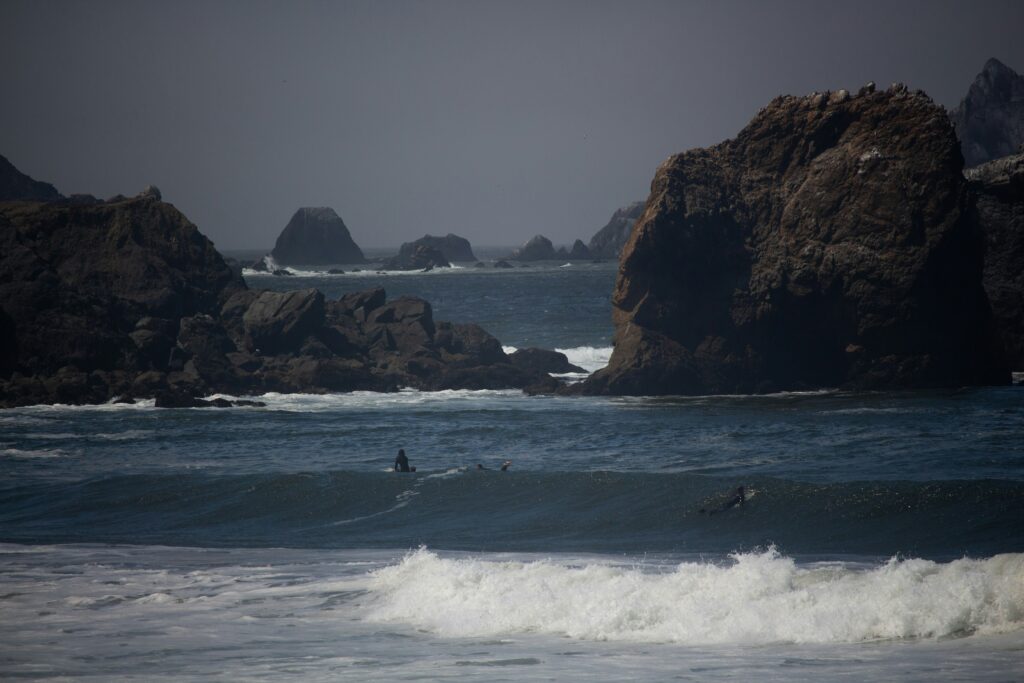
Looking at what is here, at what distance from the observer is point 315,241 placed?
17400 centimetres

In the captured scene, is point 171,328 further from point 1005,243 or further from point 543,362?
point 1005,243

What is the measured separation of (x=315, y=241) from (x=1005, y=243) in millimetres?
140077

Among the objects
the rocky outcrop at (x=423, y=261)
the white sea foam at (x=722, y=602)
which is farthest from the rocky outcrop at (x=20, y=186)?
the white sea foam at (x=722, y=602)

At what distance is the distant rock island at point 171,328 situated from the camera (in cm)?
4331

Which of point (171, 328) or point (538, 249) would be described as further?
point (538, 249)

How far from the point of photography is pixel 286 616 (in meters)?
16.0

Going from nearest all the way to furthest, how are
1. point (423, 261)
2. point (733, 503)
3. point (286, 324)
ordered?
point (733, 503) → point (286, 324) → point (423, 261)

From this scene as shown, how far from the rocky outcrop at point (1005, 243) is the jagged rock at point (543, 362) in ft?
55.6

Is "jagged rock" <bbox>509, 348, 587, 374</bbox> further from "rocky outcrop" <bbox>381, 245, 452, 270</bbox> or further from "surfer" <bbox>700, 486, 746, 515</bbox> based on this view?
"rocky outcrop" <bbox>381, 245, 452, 270</bbox>

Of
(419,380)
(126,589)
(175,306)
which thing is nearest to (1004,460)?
(126,589)

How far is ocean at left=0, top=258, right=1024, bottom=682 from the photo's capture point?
13.9 m

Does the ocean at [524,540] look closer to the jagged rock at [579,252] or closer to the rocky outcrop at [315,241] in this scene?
the rocky outcrop at [315,241]

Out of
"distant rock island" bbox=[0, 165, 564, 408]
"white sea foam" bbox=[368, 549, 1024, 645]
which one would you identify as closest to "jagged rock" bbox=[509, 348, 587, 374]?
"distant rock island" bbox=[0, 165, 564, 408]

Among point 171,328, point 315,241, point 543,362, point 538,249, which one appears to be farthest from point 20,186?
point 538,249
